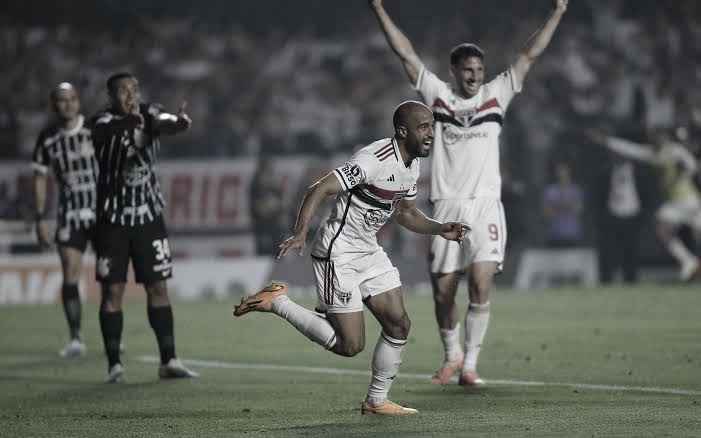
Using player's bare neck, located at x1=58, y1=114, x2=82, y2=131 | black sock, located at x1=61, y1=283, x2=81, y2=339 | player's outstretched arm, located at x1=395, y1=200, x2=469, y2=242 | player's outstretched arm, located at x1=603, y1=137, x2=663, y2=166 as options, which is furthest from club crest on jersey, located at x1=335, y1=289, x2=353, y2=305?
player's outstretched arm, located at x1=603, y1=137, x2=663, y2=166

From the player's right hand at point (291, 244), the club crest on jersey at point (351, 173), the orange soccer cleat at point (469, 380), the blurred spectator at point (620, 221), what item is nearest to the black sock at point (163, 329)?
the orange soccer cleat at point (469, 380)

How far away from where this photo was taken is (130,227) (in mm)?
11586

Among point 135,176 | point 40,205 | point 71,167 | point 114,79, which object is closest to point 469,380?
point 135,176

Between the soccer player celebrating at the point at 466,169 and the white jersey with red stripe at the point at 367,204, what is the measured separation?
2006 millimetres

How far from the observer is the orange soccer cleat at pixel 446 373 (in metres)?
10.9

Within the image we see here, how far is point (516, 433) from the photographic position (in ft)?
25.8

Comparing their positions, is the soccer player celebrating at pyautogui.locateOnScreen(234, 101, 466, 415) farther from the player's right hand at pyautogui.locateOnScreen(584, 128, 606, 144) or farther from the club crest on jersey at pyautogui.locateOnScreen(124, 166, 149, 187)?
the player's right hand at pyautogui.locateOnScreen(584, 128, 606, 144)

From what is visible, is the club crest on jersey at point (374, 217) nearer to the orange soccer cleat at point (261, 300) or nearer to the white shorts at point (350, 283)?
the white shorts at point (350, 283)

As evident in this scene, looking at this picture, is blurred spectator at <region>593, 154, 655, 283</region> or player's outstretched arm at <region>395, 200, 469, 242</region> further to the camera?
blurred spectator at <region>593, 154, 655, 283</region>

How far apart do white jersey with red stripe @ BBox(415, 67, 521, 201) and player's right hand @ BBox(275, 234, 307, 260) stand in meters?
3.07

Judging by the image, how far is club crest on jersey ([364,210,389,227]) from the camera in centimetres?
907

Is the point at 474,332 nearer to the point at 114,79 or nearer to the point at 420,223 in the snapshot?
the point at 420,223

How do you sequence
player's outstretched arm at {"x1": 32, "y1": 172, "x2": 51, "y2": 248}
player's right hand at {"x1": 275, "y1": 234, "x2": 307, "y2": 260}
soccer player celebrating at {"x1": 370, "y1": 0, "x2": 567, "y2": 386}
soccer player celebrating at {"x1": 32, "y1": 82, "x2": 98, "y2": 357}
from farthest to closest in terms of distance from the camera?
player's outstretched arm at {"x1": 32, "y1": 172, "x2": 51, "y2": 248}
soccer player celebrating at {"x1": 32, "y1": 82, "x2": 98, "y2": 357}
soccer player celebrating at {"x1": 370, "y1": 0, "x2": 567, "y2": 386}
player's right hand at {"x1": 275, "y1": 234, "x2": 307, "y2": 260}

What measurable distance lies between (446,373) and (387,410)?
2107mm
